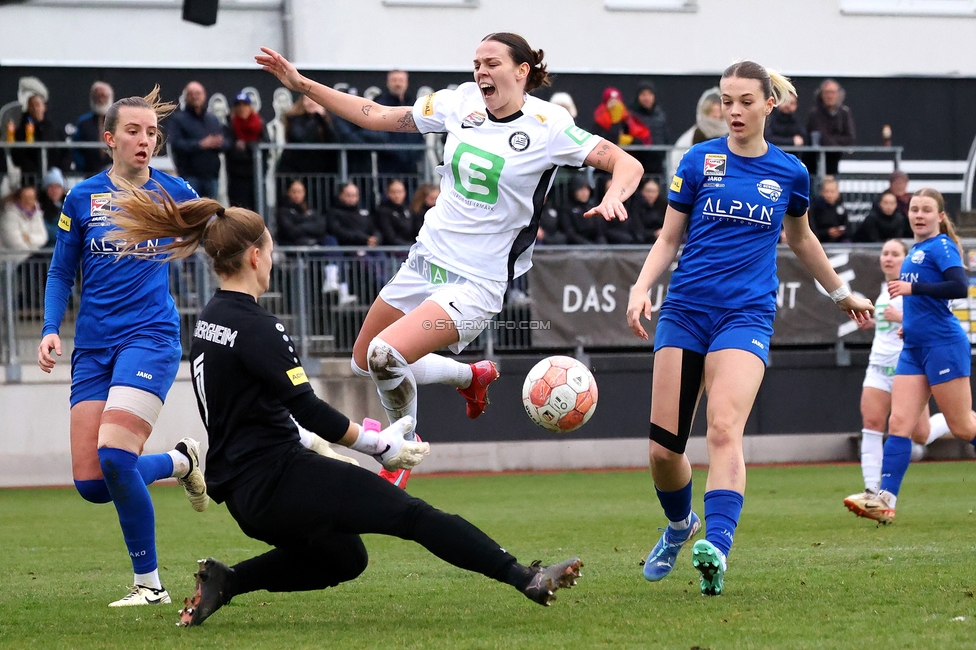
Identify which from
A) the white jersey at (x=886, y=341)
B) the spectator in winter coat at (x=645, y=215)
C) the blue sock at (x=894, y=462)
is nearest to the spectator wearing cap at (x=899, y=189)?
the spectator in winter coat at (x=645, y=215)

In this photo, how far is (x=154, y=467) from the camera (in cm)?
720

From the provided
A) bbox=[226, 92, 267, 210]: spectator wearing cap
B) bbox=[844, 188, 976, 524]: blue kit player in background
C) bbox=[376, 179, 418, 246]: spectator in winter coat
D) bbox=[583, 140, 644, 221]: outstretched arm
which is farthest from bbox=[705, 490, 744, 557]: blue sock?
bbox=[226, 92, 267, 210]: spectator wearing cap

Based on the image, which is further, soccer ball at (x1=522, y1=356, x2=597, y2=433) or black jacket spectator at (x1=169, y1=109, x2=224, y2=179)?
black jacket spectator at (x1=169, y1=109, x2=224, y2=179)

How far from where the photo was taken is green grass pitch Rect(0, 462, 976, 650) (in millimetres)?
5234

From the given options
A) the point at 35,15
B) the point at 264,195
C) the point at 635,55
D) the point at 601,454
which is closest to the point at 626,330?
the point at 601,454

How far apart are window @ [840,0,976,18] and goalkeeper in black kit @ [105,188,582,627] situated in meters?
22.9

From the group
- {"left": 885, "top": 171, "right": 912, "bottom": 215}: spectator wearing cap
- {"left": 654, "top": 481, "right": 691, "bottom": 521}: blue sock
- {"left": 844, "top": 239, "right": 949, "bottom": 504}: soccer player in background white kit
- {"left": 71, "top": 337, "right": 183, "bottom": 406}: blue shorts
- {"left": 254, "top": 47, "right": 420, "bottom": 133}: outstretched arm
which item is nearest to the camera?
{"left": 71, "top": 337, "right": 183, "bottom": 406}: blue shorts

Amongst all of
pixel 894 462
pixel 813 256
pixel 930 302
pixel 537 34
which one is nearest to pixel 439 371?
pixel 813 256

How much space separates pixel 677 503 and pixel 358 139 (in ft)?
35.5

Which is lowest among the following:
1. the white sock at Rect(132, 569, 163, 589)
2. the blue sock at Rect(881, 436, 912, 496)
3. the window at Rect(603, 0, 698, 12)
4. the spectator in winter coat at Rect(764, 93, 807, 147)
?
the blue sock at Rect(881, 436, 912, 496)

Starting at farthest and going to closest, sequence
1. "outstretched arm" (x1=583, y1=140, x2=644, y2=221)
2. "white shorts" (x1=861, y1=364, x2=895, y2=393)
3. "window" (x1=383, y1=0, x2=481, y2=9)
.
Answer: "window" (x1=383, y1=0, x2=481, y2=9) < "white shorts" (x1=861, y1=364, x2=895, y2=393) < "outstretched arm" (x1=583, y1=140, x2=644, y2=221)

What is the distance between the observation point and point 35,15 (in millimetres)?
22297

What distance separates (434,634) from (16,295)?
1158 cm

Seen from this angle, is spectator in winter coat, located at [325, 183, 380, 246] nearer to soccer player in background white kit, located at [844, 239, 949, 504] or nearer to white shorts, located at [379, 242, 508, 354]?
soccer player in background white kit, located at [844, 239, 949, 504]
